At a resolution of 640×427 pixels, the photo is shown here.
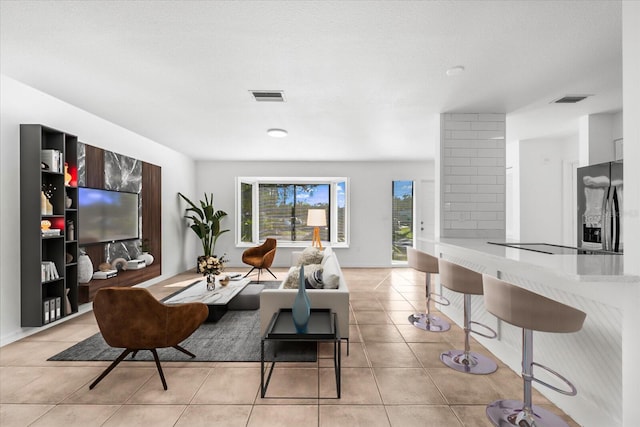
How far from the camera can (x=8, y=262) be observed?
3084 millimetres

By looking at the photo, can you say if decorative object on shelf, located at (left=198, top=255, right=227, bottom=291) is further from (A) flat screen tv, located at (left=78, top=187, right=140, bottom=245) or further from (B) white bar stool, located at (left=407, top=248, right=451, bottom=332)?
(B) white bar stool, located at (left=407, top=248, right=451, bottom=332)

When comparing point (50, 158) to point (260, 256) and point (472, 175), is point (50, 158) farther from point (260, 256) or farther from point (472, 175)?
point (472, 175)

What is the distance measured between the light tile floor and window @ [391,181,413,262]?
14.2ft

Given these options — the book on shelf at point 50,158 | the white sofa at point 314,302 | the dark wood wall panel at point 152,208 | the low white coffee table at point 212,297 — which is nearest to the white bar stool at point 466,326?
the white sofa at point 314,302

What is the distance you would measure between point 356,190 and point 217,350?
16.7ft

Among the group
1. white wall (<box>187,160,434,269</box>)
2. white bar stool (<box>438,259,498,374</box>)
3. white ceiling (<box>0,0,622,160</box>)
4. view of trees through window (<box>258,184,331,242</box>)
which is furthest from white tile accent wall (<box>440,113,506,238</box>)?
view of trees through window (<box>258,184,331,242</box>)

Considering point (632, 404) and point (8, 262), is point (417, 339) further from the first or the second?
point (8, 262)

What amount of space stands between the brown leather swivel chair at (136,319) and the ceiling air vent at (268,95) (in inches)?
83.9

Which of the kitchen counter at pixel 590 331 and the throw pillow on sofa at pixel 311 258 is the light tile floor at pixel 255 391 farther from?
the throw pillow on sofa at pixel 311 258

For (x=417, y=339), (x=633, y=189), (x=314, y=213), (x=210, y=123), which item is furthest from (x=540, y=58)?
(x=314, y=213)

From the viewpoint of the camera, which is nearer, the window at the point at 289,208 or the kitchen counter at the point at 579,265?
the kitchen counter at the point at 579,265

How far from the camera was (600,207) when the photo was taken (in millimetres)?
3555

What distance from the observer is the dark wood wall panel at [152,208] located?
17.4ft

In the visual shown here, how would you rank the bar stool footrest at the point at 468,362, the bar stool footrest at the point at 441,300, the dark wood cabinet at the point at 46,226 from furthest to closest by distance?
1. the bar stool footrest at the point at 441,300
2. the dark wood cabinet at the point at 46,226
3. the bar stool footrest at the point at 468,362
